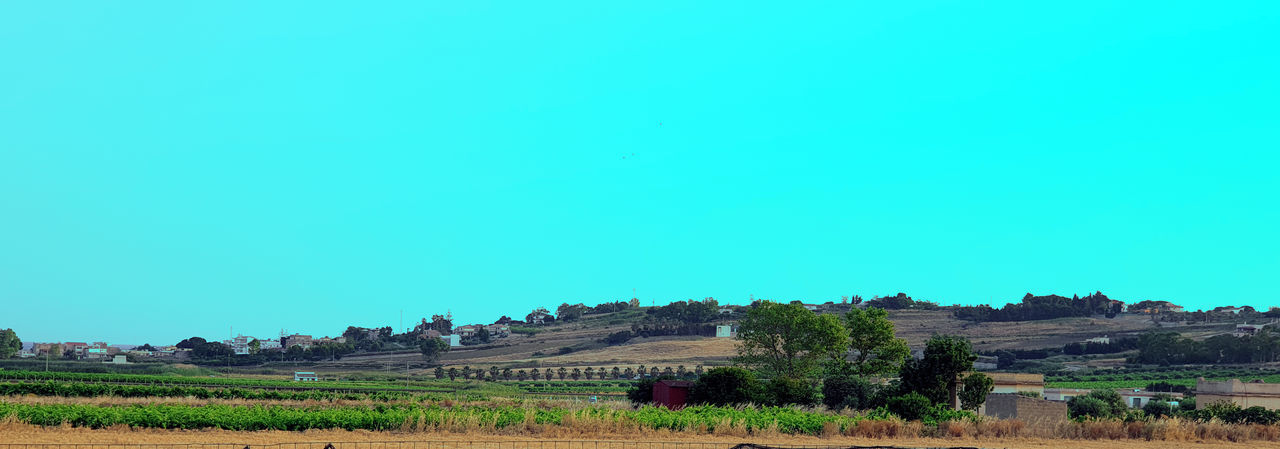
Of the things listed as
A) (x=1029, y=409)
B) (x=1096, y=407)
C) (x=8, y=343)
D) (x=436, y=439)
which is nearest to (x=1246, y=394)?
(x=1096, y=407)

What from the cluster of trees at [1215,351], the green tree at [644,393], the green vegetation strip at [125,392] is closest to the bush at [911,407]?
the green tree at [644,393]

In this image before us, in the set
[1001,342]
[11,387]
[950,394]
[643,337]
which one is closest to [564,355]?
[643,337]

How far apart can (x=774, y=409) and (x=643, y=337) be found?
440 ft

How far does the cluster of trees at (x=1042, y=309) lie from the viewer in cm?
17912

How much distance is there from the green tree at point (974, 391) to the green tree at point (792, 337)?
17.3 metres

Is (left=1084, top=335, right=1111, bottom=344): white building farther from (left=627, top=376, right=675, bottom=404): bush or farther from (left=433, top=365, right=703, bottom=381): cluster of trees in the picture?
(left=627, top=376, right=675, bottom=404): bush

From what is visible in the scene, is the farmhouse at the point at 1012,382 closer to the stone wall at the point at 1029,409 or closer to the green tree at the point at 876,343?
the stone wall at the point at 1029,409

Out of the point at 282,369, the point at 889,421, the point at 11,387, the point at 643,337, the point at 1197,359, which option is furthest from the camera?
the point at 643,337

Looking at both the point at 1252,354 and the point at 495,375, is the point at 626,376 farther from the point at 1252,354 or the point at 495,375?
the point at 1252,354

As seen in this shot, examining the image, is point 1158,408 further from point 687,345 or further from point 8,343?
point 8,343

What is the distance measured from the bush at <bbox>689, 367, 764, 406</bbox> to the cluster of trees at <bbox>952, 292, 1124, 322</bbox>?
140133 mm

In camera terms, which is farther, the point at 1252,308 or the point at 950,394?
the point at 1252,308

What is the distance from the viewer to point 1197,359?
119750 millimetres

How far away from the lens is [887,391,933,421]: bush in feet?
128
